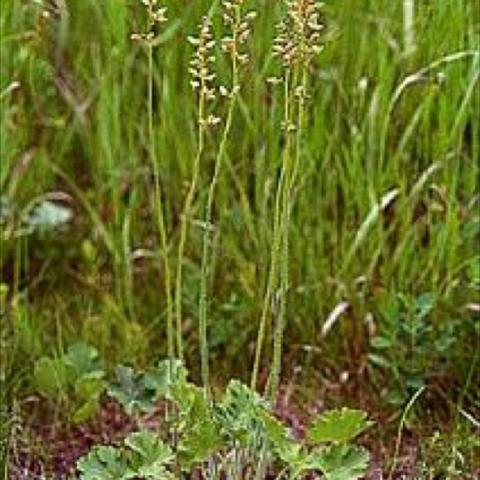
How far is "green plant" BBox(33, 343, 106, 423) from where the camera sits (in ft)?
8.63

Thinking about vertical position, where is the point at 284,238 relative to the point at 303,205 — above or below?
above

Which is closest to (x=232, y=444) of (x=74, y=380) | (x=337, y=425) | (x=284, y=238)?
(x=337, y=425)

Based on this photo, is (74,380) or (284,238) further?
(74,380)

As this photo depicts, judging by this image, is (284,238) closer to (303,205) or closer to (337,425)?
(337,425)

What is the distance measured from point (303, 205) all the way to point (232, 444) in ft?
2.14

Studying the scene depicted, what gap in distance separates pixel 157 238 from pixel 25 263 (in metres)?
0.27

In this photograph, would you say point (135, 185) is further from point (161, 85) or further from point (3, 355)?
point (3, 355)

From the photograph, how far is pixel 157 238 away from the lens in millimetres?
3061

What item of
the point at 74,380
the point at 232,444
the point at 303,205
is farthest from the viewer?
the point at 303,205

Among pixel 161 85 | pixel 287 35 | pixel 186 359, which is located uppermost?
pixel 287 35

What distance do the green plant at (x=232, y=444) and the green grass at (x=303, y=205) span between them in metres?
0.48

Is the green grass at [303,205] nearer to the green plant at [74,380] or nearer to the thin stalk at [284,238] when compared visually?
the green plant at [74,380]

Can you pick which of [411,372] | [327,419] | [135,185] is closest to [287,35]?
[327,419]

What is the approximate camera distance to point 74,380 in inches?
106
